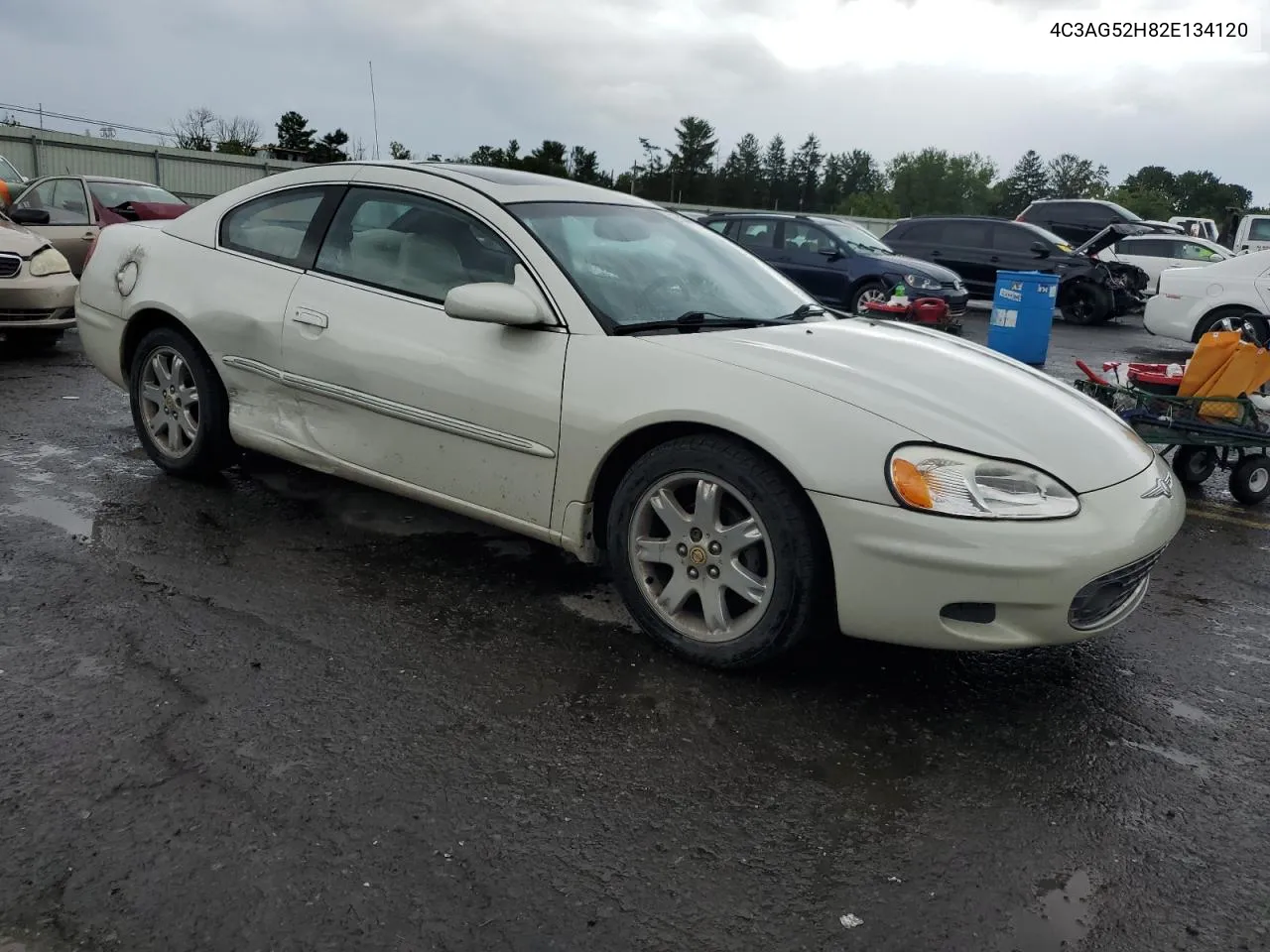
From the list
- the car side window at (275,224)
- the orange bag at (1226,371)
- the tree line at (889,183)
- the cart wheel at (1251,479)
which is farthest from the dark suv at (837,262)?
the tree line at (889,183)

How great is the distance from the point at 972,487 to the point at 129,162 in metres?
25.4

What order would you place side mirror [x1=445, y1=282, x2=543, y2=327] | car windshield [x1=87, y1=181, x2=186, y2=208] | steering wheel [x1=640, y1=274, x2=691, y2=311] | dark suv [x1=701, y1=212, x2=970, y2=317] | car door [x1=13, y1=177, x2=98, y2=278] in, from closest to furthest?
side mirror [x1=445, y1=282, x2=543, y2=327] < steering wheel [x1=640, y1=274, x2=691, y2=311] < car door [x1=13, y1=177, x2=98, y2=278] < car windshield [x1=87, y1=181, x2=186, y2=208] < dark suv [x1=701, y1=212, x2=970, y2=317]

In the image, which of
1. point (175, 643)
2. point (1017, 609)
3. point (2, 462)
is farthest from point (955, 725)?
point (2, 462)

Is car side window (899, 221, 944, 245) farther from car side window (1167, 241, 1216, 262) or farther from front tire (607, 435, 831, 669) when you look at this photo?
front tire (607, 435, 831, 669)

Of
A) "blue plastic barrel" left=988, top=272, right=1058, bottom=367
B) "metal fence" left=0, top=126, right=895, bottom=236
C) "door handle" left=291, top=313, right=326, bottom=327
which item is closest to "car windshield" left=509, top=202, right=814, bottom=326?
"door handle" left=291, top=313, right=326, bottom=327

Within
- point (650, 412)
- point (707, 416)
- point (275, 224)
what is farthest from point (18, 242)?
point (707, 416)

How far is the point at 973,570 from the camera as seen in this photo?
2.84 meters

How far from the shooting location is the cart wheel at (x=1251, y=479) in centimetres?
573

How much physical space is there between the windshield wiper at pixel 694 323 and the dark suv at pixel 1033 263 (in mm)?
13895

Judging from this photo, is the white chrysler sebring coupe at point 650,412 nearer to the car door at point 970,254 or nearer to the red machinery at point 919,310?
the red machinery at point 919,310

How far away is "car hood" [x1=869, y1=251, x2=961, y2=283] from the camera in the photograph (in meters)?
14.0

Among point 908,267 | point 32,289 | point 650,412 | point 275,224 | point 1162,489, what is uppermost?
point 275,224

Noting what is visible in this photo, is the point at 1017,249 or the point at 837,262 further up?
the point at 1017,249

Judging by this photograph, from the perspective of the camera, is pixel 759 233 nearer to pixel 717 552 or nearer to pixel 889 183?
pixel 717 552
